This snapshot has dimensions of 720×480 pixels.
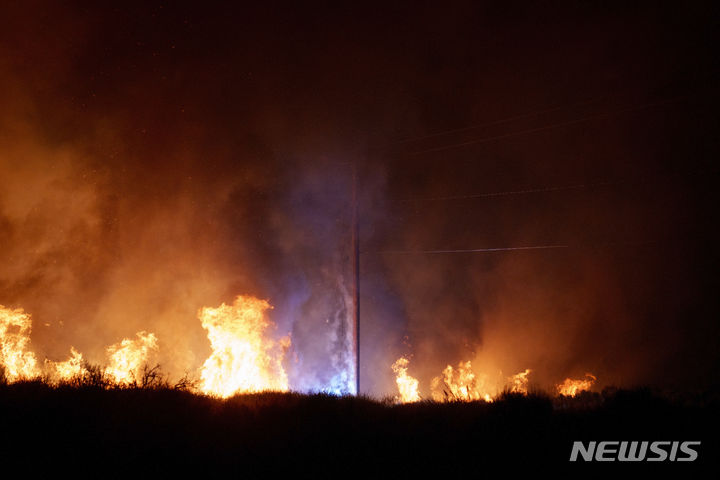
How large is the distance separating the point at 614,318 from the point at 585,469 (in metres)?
16.9

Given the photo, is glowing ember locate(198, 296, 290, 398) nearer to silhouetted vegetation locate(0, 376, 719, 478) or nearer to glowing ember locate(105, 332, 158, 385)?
glowing ember locate(105, 332, 158, 385)

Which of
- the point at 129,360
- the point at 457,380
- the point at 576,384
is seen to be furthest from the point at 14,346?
the point at 576,384

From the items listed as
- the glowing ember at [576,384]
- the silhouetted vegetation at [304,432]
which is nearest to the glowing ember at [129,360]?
the silhouetted vegetation at [304,432]

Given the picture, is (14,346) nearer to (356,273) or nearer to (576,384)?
(356,273)

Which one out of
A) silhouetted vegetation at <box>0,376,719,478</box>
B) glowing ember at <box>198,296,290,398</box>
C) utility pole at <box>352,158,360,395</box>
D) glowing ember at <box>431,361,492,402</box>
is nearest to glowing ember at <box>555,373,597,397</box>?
glowing ember at <box>431,361,492,402</box>

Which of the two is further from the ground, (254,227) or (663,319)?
(254,227)

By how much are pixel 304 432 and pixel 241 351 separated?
32.4 feet

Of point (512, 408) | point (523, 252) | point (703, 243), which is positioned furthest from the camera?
point (523, 252)

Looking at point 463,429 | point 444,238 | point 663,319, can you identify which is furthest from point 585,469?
point 444,238

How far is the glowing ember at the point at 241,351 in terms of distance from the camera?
1567 cm

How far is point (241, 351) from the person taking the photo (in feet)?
52.7

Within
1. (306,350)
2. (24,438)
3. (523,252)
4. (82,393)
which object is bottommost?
(24,438)

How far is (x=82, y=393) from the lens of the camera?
24.9 feet

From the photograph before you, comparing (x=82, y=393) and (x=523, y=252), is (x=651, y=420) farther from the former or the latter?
(x=523, y=252)
